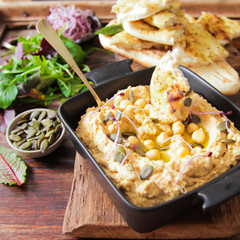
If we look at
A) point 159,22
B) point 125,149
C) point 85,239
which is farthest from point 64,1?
point 85,239

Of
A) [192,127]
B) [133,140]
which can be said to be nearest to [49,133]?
[133,140]

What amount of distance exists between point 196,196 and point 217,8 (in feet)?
11.0

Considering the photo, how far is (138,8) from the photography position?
2969 millimetres

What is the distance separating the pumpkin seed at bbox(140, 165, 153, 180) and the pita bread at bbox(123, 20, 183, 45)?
1.64 m

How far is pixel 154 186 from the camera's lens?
166 centimetres

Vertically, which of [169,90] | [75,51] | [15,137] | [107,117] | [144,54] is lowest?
[15,137]

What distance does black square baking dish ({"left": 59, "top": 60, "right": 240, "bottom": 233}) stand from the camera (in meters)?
1.52

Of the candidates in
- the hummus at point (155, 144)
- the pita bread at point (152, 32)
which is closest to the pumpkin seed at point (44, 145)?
the hummus at point (155, 144)

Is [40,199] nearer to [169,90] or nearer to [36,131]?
[36,131]

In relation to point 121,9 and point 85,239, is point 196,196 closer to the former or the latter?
point 85,239

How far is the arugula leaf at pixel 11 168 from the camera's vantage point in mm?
2402

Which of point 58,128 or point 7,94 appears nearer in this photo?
point 58,128

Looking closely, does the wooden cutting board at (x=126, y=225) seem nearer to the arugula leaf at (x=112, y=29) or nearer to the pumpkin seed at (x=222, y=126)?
the pumpkin seed at (x=222, y=126)

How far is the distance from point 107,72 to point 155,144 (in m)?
0.90
